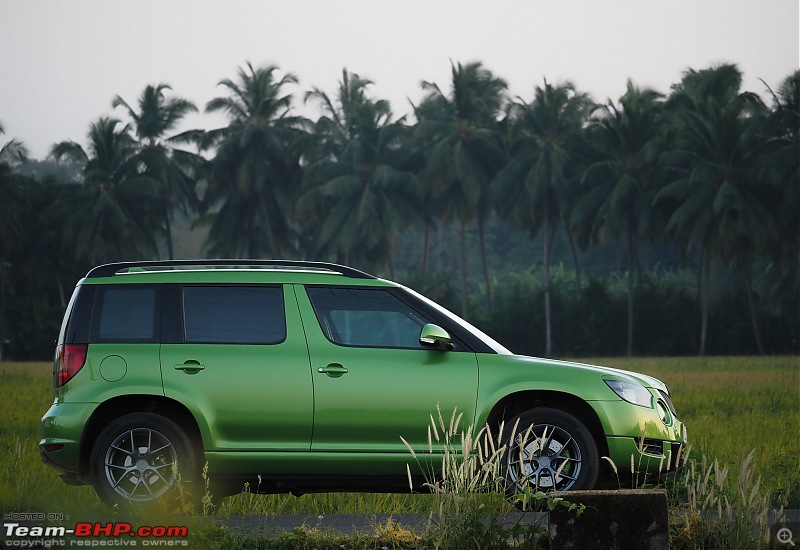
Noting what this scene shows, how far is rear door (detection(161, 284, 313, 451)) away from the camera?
28.6 feet

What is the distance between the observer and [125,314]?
357 inches

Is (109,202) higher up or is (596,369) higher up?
(109,202)

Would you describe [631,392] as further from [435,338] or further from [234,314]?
[234,314]

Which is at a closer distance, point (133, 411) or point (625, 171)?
point (133, 411)

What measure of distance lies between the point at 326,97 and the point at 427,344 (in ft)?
226

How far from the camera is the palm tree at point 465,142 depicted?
2864 inches

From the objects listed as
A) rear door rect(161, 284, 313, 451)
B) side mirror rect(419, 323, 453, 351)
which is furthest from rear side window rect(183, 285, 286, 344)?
side mirror rect(419, 323, 453, 351)

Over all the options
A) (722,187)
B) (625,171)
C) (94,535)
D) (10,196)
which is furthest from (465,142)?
(94,535)

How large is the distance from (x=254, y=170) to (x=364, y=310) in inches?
2608

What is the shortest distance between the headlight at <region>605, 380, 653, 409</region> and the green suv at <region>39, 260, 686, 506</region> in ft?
0.03

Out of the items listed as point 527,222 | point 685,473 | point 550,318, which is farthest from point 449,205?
point 685,473

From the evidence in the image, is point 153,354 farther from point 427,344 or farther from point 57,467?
point 427,344

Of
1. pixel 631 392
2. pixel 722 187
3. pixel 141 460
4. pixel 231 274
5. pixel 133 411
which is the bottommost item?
pixel 141 460

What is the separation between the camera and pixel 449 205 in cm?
7594
